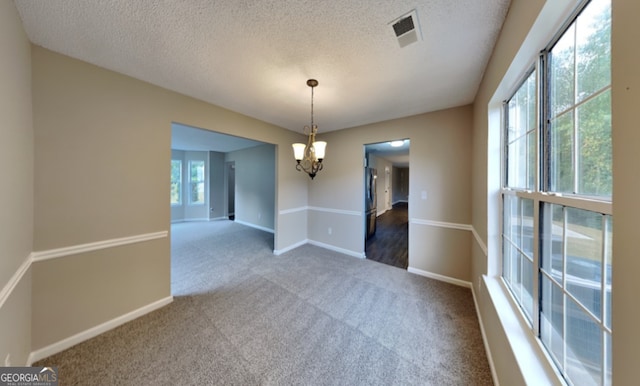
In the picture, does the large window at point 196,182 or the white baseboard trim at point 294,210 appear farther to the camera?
the large window at point 196,182

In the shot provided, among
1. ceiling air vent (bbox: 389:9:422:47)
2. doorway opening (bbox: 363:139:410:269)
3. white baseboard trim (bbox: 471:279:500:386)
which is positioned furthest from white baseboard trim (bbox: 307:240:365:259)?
ceiling air vent (bbox: 389:9:422:47)

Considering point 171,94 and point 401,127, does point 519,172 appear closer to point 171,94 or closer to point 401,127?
point 401,127

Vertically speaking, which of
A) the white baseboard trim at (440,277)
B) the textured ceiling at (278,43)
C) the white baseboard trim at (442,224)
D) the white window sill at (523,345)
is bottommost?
the white baseboard trim at (440,277)

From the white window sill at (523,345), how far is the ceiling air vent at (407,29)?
1.95 metres

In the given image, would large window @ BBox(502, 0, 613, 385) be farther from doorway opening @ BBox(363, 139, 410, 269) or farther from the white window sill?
doorway opening @ BBox(363, 139, 410, 269)

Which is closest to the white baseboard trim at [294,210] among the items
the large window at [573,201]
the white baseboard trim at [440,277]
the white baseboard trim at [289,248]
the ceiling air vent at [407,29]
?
the white baseboard trim at [289,248]

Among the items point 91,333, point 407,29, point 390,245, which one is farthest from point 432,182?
point 91,333

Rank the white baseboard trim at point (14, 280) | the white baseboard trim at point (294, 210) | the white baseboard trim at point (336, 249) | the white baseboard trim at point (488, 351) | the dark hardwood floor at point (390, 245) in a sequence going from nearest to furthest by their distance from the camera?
the white baseboard trim at point (14, 280)
the white baseboard trim at point (488, 351)
the dark hardwood floor at point (390, 245)
the white baseboard trim at point (336, 249)
the white baseboard trim at point (294, 210)

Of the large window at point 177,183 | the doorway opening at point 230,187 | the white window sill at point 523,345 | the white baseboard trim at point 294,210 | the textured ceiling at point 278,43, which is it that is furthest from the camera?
the doorway opening at point 230,187

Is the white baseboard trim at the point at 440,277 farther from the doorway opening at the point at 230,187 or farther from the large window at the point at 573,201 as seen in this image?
the doorway opening at the point at 230,187

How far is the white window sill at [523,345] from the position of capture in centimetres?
87

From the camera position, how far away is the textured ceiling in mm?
1184

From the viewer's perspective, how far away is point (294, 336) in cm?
172

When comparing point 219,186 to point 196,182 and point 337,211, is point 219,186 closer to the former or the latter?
point 196,182
